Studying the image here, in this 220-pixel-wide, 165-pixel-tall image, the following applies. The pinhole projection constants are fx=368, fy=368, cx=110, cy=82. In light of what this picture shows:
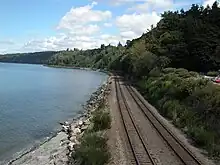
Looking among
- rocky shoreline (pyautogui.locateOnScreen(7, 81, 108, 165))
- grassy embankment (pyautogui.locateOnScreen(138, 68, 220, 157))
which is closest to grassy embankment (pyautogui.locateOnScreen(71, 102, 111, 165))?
rocky shoreline (pyautogui.locateOnScreen(7, 81, 108, 165))

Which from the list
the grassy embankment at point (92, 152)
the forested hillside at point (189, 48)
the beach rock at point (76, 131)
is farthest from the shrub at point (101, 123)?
the forested hillside at point (189, 48)

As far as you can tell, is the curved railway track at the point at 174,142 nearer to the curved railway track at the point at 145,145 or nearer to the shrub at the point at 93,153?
the curved railway track at the point at 145,145

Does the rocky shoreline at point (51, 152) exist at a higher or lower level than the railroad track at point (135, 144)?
lower

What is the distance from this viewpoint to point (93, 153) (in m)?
19.2

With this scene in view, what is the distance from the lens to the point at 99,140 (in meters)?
22.1

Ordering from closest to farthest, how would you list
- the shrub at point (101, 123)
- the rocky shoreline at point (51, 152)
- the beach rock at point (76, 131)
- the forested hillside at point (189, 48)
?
the rocky shoreline at point (51, 152) < the shrub at point (101, 123) < the beach rock at point (76, 131) < the forested hillside at point (189, 48)

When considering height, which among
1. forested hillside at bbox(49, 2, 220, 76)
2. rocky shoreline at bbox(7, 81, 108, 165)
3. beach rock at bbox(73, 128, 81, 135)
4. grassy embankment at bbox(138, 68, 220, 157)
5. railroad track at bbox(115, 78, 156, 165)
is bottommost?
rocky shoreline at bbox(7, 81, 108, 165)

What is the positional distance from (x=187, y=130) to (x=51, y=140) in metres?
12.4

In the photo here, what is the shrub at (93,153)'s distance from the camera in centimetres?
1867

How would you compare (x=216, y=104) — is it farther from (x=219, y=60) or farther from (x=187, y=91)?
(x=219, y=60)

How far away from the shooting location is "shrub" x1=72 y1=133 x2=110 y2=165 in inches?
735

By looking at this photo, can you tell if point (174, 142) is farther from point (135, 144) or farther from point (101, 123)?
point (101, 123)

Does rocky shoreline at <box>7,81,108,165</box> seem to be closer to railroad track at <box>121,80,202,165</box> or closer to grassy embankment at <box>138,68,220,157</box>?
railroad track at <box>121,80,202,165</box>

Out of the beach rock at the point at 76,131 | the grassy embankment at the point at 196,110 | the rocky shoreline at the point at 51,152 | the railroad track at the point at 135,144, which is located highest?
the grassy embankment at the point at 196,110
